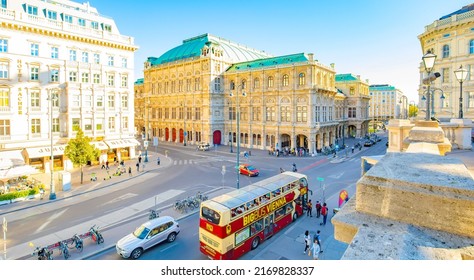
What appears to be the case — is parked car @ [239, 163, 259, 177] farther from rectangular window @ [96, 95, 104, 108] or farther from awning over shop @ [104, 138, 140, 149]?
rectangular window @ [96, 95, 104, 108]

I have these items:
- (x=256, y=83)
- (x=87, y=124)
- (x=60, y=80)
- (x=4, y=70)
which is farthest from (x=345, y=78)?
(x=4, y=70)

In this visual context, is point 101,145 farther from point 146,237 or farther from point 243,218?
point 243,218

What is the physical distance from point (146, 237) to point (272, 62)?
48.6 metres

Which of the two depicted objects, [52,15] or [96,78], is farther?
[96,78]

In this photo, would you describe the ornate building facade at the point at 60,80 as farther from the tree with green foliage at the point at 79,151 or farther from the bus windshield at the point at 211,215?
the bus windshield at the point at 211,215

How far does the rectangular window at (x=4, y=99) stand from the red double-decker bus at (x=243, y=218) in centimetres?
3138

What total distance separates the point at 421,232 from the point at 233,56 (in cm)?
6963

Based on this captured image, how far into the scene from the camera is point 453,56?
42688 millimetres

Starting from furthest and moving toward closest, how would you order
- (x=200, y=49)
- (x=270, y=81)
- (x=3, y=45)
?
(x=200, y=49) → (x=270, y=81) → (x=3, y=45)

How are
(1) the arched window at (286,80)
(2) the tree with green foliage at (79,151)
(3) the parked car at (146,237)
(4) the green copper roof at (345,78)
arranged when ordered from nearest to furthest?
(3) the parked car at (146,237)
(2) the tree with green foliage at (79,151)
(1) the arched window at (286,80)
(4) the green copper roof at (345,78)

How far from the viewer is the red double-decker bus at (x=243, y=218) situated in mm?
15391

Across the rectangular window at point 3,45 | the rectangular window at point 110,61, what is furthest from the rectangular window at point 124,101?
the rectangular window at point 3,45

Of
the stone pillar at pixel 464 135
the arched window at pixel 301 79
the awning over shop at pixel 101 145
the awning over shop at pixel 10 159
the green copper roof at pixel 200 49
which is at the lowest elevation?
the awning over shop at pixel 10 159

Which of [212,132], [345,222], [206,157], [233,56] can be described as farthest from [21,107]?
[233,56]
